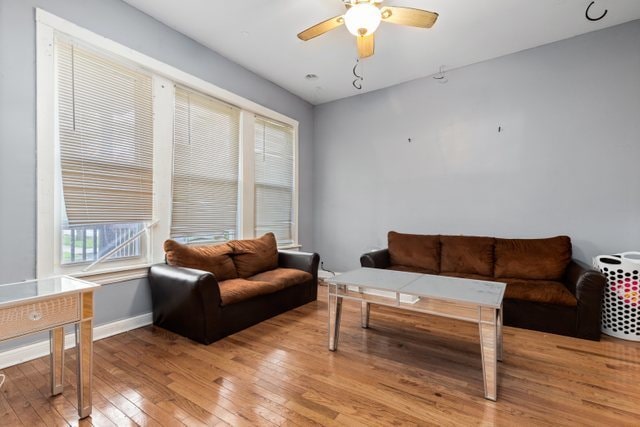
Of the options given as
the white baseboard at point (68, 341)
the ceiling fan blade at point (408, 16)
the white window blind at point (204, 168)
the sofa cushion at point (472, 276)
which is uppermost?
the ceiling fan blade at point (408, 16)

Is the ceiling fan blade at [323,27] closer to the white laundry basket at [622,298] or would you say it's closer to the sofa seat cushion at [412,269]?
the sofa seat cushion at [412,269]

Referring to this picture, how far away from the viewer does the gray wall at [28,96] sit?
6.59ft

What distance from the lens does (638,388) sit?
182cm

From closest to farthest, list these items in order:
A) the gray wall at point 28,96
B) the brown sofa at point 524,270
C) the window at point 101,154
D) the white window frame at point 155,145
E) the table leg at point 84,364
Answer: the table leg at point 84,364
the gray wall at point 28,96
the white window frame at point 155,145
the window at point 101,154
the brown sofa at point 524,270

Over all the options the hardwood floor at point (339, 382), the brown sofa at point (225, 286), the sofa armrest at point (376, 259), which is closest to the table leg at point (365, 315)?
the hardwood floor at point (339, 382)

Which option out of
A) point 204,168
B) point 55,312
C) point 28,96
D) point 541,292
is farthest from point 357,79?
point 55,312

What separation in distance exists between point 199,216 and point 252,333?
146cm

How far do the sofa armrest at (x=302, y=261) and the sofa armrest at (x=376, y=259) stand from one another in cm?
58

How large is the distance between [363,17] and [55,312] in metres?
2.54

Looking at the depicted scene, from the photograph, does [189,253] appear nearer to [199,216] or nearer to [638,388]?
[199,216]

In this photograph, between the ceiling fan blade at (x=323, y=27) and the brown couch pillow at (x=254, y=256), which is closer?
the ceiling fan blade at (x=323, y=27)

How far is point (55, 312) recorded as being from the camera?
1442 mm

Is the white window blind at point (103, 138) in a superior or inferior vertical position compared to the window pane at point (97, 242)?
superior

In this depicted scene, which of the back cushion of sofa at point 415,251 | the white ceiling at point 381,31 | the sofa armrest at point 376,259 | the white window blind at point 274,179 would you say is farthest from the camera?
the white window blind at point 274,179
